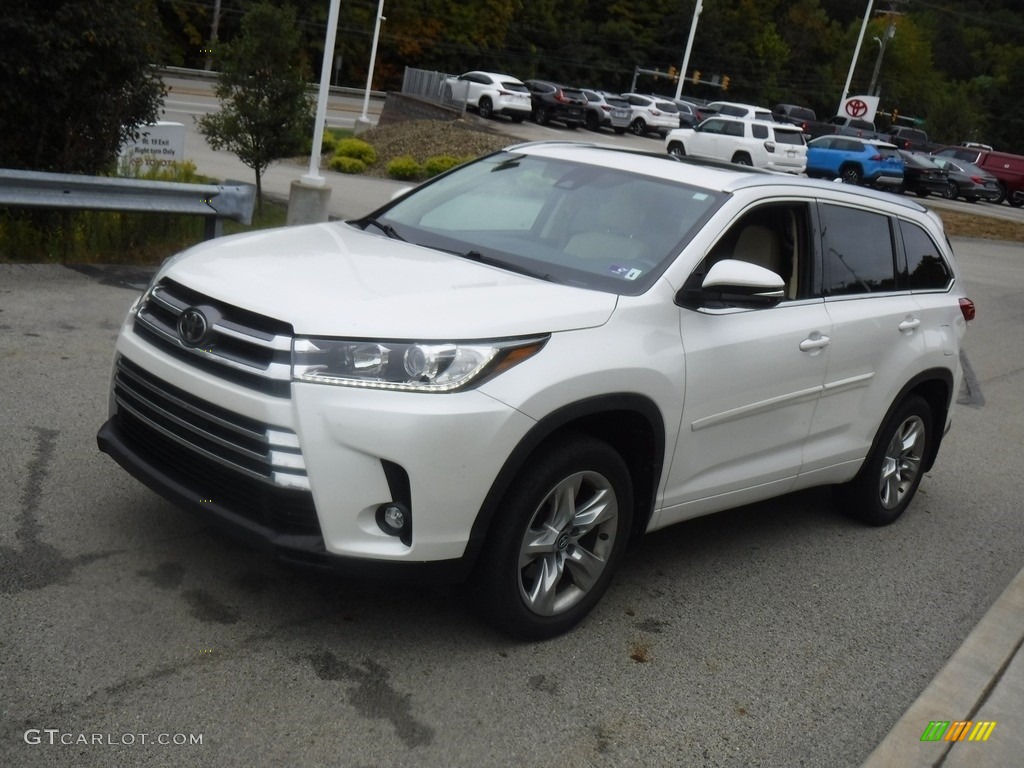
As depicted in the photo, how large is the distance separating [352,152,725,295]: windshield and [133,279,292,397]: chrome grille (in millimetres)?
1143

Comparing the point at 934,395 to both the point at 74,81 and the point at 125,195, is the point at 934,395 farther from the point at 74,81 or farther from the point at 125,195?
the point at 74,81

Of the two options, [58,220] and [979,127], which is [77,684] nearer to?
[58,220]

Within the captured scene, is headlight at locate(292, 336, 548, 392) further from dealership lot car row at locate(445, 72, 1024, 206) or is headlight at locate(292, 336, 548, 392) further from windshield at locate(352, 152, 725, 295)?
dealership lot car row at locate(445, 72, 1024, 206)

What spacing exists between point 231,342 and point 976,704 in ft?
10.1

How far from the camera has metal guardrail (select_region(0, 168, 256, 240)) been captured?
8383mm

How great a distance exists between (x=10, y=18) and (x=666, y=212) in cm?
640

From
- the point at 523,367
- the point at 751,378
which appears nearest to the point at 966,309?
the point at 751,378

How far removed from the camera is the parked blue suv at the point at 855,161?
37.2 meters

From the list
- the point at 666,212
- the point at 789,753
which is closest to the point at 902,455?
the point at 666,212

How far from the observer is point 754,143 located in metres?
36.9

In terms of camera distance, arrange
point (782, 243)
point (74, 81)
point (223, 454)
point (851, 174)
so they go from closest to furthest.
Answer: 1. point (223, 454)
2. point (782, 243)
3. point (74, 81)
4. point (851, 174)

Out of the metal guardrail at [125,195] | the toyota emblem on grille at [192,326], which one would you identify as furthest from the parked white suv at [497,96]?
the toyota emblem on grille at [192,326]

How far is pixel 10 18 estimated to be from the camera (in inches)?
356

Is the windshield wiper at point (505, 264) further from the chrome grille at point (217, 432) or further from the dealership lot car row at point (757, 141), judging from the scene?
the dealership lot car row at point (757, 141)
